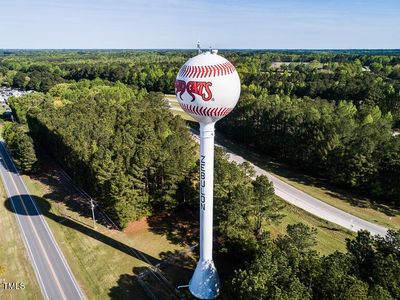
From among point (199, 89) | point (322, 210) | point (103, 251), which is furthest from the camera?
point (322, 210)

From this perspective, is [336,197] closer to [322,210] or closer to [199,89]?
[322,210]

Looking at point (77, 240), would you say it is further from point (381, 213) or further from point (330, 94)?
point (330, 94)

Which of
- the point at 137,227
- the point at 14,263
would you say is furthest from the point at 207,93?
the point at 14,263

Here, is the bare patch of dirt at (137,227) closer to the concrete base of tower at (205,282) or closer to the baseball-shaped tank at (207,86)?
the concrete base of tower at (205,282)

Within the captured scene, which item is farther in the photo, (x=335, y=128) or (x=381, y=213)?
(x=335, y=128)

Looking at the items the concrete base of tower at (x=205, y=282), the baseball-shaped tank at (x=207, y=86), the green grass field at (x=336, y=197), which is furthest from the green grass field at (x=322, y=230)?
the baseball-shaped tank at (x=207, y=86)

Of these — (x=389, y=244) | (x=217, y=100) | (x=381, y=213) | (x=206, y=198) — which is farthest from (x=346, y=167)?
(x=217, y=100)
